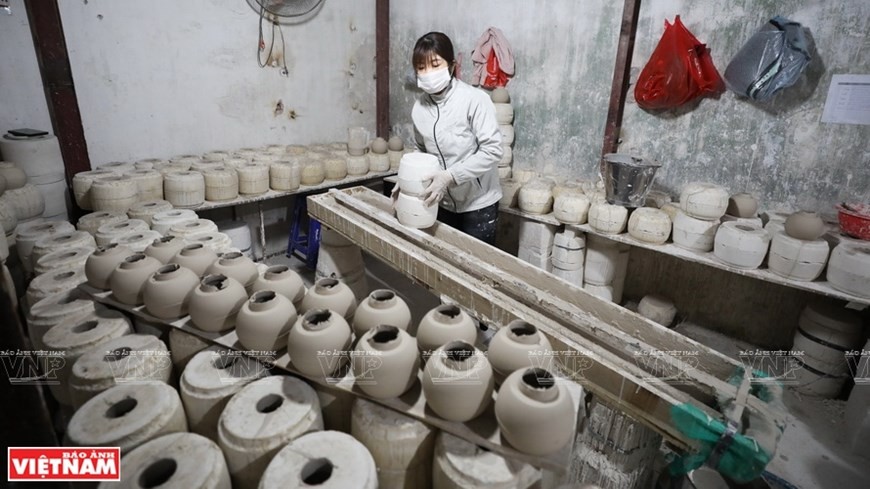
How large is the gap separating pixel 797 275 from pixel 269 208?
15.9 feet

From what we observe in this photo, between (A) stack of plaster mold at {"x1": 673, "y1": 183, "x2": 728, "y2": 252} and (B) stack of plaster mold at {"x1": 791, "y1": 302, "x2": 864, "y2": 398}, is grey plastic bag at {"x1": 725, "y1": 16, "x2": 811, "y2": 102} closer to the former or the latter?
(A) stack of plaster mold at {"x1": 673, "y1": 183, "x2": 728, "y2": 252}

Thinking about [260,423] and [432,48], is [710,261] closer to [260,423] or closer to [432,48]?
[432,48]

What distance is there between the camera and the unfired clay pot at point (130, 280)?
191cm

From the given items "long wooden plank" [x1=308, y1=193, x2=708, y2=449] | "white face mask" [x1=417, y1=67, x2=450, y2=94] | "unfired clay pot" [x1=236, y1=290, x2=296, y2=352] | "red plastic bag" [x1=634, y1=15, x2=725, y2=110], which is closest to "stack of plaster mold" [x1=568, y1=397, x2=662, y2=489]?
"long wooden plank" [x1=308, y1=193, x2=708, y2=449]

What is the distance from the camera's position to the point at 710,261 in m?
3.17

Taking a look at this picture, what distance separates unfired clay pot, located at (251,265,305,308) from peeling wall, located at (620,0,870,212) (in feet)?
11.1

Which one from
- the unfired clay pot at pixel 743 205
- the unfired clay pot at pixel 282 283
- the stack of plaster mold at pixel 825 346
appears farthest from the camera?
the unfired clay pot at pixel 743 205

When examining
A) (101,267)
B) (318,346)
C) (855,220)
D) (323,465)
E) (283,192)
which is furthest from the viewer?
(283,192)

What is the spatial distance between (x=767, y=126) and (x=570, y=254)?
1743mm

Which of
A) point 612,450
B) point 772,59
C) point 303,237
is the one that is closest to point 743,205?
point 772,59

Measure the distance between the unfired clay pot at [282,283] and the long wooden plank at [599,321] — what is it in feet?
2.93

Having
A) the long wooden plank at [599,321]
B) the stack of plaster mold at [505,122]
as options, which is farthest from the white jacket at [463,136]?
the stack of plaster mold at [505,122]

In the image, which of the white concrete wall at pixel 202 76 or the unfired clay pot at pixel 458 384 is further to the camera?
the white concrete wall at pixel 202 76

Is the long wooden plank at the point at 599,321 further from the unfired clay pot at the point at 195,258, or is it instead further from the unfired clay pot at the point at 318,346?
the unfired clay pot at the point at 195,258
